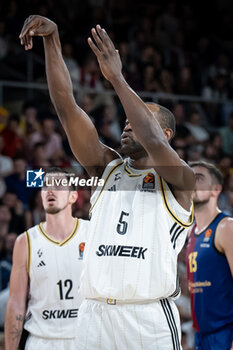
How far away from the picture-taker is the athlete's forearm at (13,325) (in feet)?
14.0

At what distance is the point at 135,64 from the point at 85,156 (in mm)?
7258

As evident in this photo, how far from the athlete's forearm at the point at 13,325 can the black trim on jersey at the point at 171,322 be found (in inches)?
57.0

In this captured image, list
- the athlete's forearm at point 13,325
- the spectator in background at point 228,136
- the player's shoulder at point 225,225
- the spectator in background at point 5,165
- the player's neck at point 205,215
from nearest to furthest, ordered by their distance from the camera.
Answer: the athlete's forearm at point 13,325 < the player's shoulder at point 225,225 < the player's neck at point 205,215 < the spectator in background at point 5,165 < the spectator in background at point 228,136

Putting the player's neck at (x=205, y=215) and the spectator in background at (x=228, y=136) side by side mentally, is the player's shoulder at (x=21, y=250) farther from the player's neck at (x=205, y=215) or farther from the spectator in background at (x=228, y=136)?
the spectator in background at (x=228, y=136)

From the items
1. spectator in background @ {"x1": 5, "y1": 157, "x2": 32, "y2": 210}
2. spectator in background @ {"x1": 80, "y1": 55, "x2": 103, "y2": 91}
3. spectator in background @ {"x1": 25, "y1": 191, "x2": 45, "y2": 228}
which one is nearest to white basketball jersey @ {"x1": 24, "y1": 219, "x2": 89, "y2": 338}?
spectator in background @ {"x1": 25, "y1": 191, "x2": 45, "y2": 228}

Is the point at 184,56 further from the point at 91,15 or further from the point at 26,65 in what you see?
the point at 26,65

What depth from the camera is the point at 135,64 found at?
1041 cm

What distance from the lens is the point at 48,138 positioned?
321 inches

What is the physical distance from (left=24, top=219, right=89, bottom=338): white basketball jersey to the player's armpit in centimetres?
105

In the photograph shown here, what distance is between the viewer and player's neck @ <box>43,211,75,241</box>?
4691mm

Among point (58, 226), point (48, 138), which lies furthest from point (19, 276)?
point (48, 138)

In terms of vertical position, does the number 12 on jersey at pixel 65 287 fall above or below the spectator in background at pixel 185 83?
below

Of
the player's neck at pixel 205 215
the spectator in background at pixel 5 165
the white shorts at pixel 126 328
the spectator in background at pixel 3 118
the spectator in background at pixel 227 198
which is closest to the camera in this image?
the white shorts at pixel 126 328

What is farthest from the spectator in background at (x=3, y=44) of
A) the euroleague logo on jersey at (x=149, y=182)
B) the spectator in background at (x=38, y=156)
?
the euroleague logo on jersey at (x=149, y=182)
